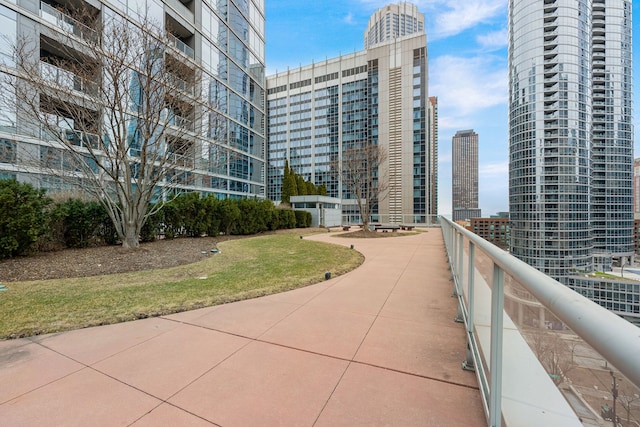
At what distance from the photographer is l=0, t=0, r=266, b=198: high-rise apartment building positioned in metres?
10.3

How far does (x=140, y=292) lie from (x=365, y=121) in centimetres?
5237

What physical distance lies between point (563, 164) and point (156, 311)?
144 ft

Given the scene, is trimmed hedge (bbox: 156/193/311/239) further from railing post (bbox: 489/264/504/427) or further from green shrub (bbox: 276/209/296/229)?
railing post (bbox: 489/264/504/427)

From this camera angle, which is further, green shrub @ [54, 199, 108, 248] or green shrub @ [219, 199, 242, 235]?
green shrub @ [219, 199, 242, 235]

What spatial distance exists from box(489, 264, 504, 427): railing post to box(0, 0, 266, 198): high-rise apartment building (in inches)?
433

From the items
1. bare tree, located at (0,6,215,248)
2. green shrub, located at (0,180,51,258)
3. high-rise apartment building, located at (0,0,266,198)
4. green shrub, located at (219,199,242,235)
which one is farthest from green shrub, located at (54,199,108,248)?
green shrub, located at (219,199,242,235)

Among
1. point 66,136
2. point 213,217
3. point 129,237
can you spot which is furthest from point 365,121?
point 129,237

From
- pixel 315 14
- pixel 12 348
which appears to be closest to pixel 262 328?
pixel 12 348

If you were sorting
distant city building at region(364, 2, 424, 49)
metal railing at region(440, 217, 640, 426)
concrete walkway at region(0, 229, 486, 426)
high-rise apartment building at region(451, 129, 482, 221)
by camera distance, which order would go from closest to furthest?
metal railing at region(440, 217, 640, 426) → concrete walkway at region(0, 229, 486, 426) → distant city building at region(364, 2, 424, 49) → high-rise apartment building at region(451, 129, 482, 221)

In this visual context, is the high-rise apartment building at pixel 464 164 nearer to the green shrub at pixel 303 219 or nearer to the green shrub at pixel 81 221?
the green shrub at pixel 303 219

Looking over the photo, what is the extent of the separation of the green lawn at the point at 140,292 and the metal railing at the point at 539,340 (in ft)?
13.3

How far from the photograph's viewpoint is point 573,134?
1293 inches

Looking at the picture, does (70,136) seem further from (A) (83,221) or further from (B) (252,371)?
(B) (252,371)

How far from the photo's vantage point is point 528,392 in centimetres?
130
